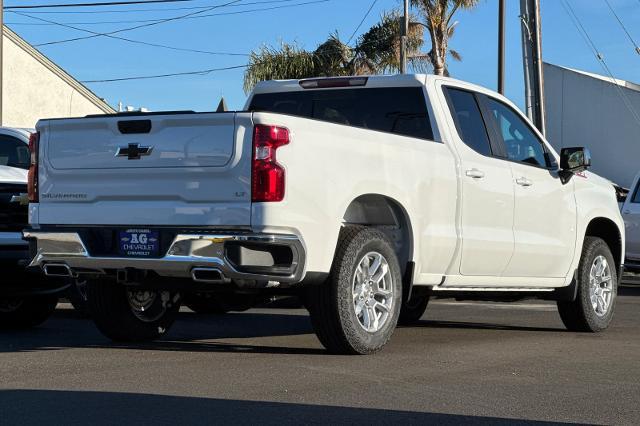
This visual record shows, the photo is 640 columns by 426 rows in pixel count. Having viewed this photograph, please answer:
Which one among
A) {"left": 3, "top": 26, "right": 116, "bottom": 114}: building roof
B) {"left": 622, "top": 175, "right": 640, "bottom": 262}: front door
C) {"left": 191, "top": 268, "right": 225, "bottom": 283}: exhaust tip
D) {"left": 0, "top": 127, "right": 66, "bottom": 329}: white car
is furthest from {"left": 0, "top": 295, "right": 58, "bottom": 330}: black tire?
{"left": 3, "top": 26, "right": 116, "bottom": 114}: building roof

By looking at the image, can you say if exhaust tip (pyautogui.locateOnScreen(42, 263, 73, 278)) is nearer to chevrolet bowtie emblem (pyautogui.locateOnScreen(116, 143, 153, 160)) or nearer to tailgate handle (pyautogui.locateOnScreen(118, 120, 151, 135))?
chevrolet bowtie emblem (pyautogui.locateOnScreen(116, 143, 153, 160))

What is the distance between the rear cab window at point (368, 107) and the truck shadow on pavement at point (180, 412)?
344 centimetres

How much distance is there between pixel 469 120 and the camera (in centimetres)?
924

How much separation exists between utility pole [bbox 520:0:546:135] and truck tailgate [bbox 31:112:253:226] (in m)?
15.8

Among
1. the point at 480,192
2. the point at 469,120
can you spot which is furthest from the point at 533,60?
the point at 480,192

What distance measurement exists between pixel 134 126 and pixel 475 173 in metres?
2.78

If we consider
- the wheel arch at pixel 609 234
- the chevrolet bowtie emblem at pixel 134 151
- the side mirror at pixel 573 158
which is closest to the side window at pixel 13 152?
the chevrolet bowtie emblem at pixel 134 151

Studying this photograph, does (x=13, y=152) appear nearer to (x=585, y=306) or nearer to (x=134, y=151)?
(x=134, y=151)

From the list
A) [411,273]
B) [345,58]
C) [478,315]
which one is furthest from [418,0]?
[411,273]

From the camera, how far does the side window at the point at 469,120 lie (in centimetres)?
908

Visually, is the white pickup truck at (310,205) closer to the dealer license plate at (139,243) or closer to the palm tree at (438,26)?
the dealer license plate at (139,243)

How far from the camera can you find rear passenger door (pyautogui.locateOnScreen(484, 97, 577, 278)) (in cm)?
946

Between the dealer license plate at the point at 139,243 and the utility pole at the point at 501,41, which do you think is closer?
the dealer license plate at the point at 139,243

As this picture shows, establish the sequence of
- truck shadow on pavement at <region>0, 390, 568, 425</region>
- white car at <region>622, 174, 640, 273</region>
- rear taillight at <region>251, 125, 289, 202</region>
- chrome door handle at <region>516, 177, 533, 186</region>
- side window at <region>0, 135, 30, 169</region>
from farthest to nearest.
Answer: white car at <region>622, 174, 640, 273</region> → side window at <region>0, 135, 30, 169</region> → chrome door handle at <region>516, 177, 533, 186</region> → rear taillight at <region>251, 125, 289, 202</region> → truck shadow on pavement at <region>0, 390, 568, 425</region>
